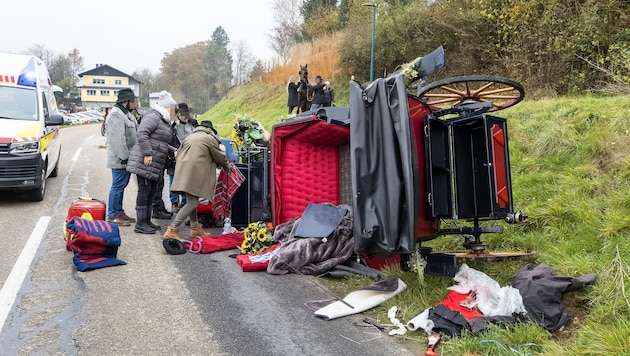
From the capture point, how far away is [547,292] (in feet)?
12.2

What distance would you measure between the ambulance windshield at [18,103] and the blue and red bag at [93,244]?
15.0 feet

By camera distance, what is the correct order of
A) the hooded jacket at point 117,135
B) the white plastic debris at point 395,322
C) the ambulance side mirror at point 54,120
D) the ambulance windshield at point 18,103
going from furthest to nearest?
the ambulance side mirror at point 54,120
the ambulance windshield at point 18,103
the hooded jacket at point 117,135
the white plastic debris at point 395,322

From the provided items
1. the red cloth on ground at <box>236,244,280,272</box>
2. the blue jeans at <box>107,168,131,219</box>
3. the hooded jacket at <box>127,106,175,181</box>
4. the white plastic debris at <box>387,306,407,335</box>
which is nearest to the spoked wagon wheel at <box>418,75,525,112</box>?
the white plastic debris at <box>387,306,407,335</box>

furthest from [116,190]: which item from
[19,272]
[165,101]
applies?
[19,272]

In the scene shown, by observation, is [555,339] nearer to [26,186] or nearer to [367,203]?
[367,203]

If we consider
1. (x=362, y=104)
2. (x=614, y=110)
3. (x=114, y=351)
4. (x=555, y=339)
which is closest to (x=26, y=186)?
(x=114, y=351)

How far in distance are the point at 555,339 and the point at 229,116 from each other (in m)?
26.8

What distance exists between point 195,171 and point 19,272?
2228 mm

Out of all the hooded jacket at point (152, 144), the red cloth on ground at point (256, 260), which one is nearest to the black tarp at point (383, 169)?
the red cloth on ground at point (256, 260)

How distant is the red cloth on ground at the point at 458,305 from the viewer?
3808mm

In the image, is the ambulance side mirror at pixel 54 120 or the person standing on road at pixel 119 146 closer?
the person standing on road at pixel 119 146

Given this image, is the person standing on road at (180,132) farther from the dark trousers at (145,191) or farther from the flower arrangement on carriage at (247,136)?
the dark trousers at (145,191)

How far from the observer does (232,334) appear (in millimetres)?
3732

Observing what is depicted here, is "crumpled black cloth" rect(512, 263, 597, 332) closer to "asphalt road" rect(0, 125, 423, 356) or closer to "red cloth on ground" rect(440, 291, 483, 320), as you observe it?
"red cloth on ground" rect(440, 291, 483, 320)
